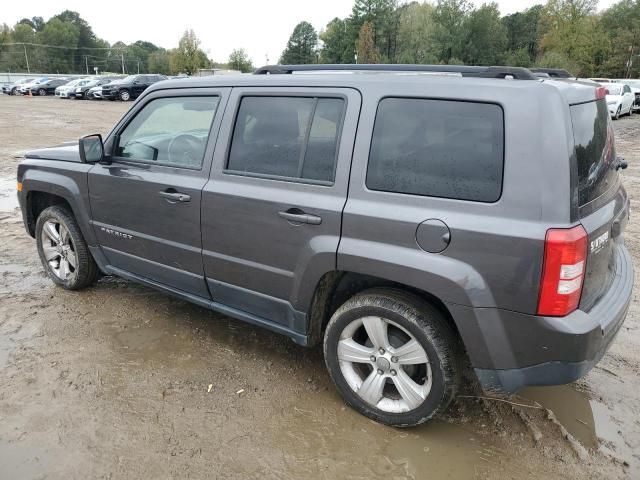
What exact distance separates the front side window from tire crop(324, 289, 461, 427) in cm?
146

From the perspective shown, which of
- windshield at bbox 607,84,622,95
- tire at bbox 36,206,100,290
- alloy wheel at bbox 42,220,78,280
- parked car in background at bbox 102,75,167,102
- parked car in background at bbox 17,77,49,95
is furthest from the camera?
parked car in background at bbox 17,77,49,95

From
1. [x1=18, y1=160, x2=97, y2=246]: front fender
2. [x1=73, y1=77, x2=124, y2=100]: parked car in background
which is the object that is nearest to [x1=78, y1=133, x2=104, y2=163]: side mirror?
[x1=18, y1=160, x2=97, y2=246]: front fender

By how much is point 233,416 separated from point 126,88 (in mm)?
33011

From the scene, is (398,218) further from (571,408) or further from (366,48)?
(366,48)

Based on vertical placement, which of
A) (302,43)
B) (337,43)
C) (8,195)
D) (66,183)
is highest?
(302,43)

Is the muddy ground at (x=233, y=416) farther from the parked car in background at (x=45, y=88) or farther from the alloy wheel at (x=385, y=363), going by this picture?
the parked car in background at (x=45, y=88)

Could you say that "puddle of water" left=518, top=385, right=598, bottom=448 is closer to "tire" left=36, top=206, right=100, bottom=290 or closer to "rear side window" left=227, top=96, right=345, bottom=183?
"rear side window" left=227, top=96, right=345, bottom=183

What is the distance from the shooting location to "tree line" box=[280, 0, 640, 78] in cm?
5816

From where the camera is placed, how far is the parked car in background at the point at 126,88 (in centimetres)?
3200

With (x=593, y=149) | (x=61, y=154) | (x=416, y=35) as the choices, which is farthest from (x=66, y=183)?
(x=416, y=35)

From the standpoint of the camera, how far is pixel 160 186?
11.6 feet

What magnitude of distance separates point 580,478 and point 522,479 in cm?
29

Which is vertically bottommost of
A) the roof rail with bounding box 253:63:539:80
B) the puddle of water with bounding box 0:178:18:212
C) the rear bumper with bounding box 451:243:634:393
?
the puddle of water with bounding box 0:178:18:212

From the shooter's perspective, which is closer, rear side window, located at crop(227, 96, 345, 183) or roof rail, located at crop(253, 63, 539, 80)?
roof rail, located at crop(253, 63, 539, 80)
